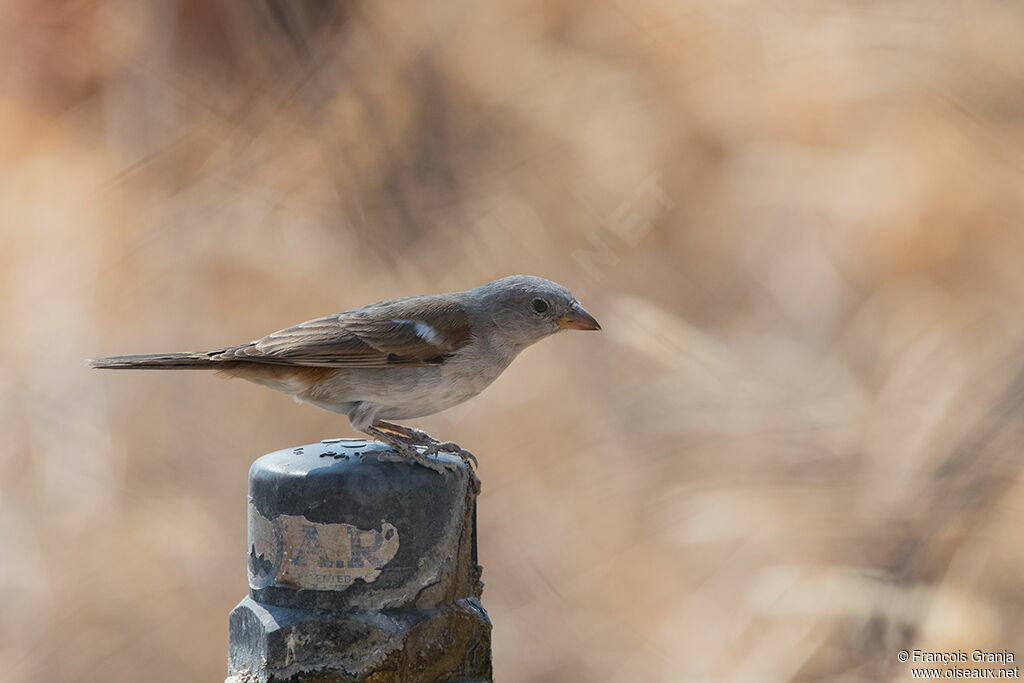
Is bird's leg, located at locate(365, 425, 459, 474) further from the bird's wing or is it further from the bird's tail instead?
the bird's tail

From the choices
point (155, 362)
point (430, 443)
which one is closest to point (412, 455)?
point (430, 443)

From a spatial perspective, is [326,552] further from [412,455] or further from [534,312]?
[534,312]

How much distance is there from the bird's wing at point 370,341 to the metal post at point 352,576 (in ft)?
1.58

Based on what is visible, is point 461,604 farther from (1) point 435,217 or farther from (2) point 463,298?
(1) point 435,217

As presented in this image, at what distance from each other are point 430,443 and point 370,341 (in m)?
0.37

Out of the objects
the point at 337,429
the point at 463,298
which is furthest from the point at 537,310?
the point at 337,429

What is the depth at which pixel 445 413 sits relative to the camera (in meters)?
5.81

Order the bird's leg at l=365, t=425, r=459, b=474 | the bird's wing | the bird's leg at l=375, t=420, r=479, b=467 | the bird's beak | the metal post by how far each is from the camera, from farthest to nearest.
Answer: the bird's beak → the bird's wing → the bird's leg at l=375, t=420, r=479, b=467 → the bird's leg at l=365, t=425, r=459, b=474 → the metal post

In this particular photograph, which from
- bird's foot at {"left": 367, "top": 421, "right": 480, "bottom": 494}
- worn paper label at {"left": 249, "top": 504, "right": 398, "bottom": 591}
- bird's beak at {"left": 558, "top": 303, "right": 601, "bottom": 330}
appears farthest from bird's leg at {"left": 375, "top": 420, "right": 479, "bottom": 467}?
bird's beak at {"left": 558, "top": 303, "right": 601, "bottom": 330}

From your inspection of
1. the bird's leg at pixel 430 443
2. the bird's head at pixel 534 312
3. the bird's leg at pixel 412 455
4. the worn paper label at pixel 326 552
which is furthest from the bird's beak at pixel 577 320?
the worn paper label at pixel 326 552

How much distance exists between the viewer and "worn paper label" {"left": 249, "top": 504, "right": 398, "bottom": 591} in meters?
2.60

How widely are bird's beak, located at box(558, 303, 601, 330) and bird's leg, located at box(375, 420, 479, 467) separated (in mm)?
515

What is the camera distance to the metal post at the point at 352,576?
8.52ft

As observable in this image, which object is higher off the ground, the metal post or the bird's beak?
the bird's beak
